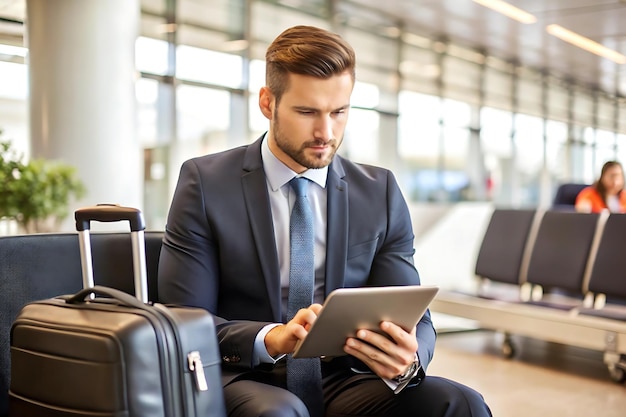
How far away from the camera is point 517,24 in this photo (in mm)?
10945

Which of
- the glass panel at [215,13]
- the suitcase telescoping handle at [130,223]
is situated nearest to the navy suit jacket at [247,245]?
the suitcase telescoping handle at [130,223]

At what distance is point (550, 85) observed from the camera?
15.9 m

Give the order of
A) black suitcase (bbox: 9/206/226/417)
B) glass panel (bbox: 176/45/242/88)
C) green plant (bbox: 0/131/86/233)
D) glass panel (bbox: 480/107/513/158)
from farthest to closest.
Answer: glass panel (bbox: 480/107/513/158) → glass panel (bbox: 176/45/242/88) → green plant (bbox: 0/131/86/233) → black suitcase (bbox: 9/206/226/417)

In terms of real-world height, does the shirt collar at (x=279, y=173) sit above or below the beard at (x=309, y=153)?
below

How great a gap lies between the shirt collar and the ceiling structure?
823cm

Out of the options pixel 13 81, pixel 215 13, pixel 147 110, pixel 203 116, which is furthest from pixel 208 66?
pixel 13 81

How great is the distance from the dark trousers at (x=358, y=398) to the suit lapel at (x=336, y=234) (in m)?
0.24

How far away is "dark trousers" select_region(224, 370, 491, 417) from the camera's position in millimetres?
1569

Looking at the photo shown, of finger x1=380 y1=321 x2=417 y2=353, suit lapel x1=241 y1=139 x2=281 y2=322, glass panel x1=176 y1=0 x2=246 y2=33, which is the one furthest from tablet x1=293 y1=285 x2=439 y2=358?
glass panel x1=176 y1=0 x2=246 y2=33

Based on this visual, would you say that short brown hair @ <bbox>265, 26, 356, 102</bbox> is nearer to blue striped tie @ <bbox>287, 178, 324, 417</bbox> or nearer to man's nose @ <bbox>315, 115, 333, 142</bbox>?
man's nose @ <bbox>315, 115, 333, 142</bbox>

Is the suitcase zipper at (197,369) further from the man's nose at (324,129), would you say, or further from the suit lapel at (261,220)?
the man's nose at (324,129)

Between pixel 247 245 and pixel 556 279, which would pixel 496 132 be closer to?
pixel 556 279

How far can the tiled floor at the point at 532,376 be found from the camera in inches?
165

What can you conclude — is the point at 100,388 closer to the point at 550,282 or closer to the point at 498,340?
the point at 550,282
